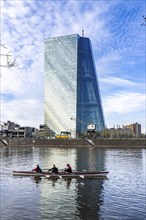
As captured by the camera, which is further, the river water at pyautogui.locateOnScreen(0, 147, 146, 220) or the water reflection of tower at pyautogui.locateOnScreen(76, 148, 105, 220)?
the water reflection of tower at pyautogui.locateOnScreen(76, 148, 105, 220)

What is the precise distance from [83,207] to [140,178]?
2186 cm

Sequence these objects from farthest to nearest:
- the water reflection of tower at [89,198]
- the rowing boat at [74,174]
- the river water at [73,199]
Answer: the rowing boat at [74,174] < the water reflection of tower at [89,198] < the river water at [73,199]

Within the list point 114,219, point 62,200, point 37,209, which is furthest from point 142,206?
point 37,209

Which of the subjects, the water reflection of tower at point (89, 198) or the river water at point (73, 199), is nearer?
the river water at point (73, 199)

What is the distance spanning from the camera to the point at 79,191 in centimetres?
4109

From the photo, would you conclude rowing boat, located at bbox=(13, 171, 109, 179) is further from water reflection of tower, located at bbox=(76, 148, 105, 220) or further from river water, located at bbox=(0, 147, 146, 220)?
water reflection of tower, located at bbox=(76, 148, 105, 220)

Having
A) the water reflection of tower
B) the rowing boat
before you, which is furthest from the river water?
the rowing boat

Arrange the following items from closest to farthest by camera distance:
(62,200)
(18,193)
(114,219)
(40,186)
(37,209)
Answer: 1. (114,219)
2. (37,209)
3. (62,200)
4. (18,193)
5. (40,186)

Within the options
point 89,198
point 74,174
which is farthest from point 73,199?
point 74,174

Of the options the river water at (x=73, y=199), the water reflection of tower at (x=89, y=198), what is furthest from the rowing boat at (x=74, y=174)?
the water reflection of tower at (x=89, y=198)

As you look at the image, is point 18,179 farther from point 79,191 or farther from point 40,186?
point 79,191

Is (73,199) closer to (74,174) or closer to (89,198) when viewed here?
(89,198)

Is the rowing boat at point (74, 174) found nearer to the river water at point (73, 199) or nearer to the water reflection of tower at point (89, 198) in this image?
the river water at point (73, 199)

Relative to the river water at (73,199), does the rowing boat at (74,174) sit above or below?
above
